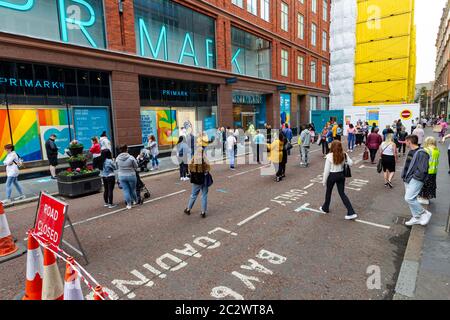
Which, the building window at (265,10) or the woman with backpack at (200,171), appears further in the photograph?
the building window at (265,10)

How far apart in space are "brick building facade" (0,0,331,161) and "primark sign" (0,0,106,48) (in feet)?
0.17

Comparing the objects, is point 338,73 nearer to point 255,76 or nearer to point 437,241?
point 255,76

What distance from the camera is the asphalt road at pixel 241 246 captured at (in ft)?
12.4

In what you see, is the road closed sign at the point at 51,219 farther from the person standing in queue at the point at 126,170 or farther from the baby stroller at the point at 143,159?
the baby stroller at the point at 143,159

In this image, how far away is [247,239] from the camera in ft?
17.4

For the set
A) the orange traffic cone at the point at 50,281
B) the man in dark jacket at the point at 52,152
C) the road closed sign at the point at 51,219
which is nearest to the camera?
the orange traffic cone at the point at 50,281

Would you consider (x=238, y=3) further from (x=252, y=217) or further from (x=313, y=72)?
(x=252, y=217)

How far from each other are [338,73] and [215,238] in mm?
36833

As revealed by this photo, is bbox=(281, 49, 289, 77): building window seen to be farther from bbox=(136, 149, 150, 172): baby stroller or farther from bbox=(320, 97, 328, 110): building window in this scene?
bbox=(136, 149, 150, 172): baby stroller

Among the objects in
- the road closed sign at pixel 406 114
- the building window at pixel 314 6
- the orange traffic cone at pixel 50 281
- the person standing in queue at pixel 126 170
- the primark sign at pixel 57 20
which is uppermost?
the building window at pixel 314 6

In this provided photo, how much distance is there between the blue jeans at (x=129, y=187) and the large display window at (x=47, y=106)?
7.51 meters

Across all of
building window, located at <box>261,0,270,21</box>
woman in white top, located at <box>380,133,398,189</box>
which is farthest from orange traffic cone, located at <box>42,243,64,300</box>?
building window, located at <box>261,0,270,21</box>

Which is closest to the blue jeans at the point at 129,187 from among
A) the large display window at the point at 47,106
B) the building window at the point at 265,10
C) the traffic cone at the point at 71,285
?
the traffic cone at the point at 71,285
